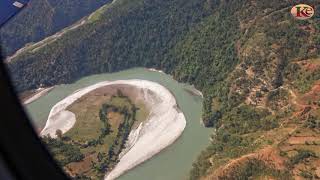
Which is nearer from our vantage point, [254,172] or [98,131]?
[254,172]

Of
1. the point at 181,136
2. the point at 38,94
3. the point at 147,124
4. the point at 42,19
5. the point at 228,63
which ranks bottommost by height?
the point at 181,136

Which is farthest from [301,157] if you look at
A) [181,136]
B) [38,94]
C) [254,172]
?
[38,94]

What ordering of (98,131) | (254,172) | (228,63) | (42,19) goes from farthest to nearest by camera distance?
(42,19), (228,63), (98,131), (254,172)

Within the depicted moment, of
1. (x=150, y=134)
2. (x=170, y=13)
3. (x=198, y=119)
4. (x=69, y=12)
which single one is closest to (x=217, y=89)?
(x=198, y=119)

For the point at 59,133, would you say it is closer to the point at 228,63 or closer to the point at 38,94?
the point at 38,94

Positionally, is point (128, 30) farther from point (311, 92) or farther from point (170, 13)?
point (311, 92)

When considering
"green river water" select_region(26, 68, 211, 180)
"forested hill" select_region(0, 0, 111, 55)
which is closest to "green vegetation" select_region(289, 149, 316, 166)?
"green river water" select_region(26, 68, 211, 180)
